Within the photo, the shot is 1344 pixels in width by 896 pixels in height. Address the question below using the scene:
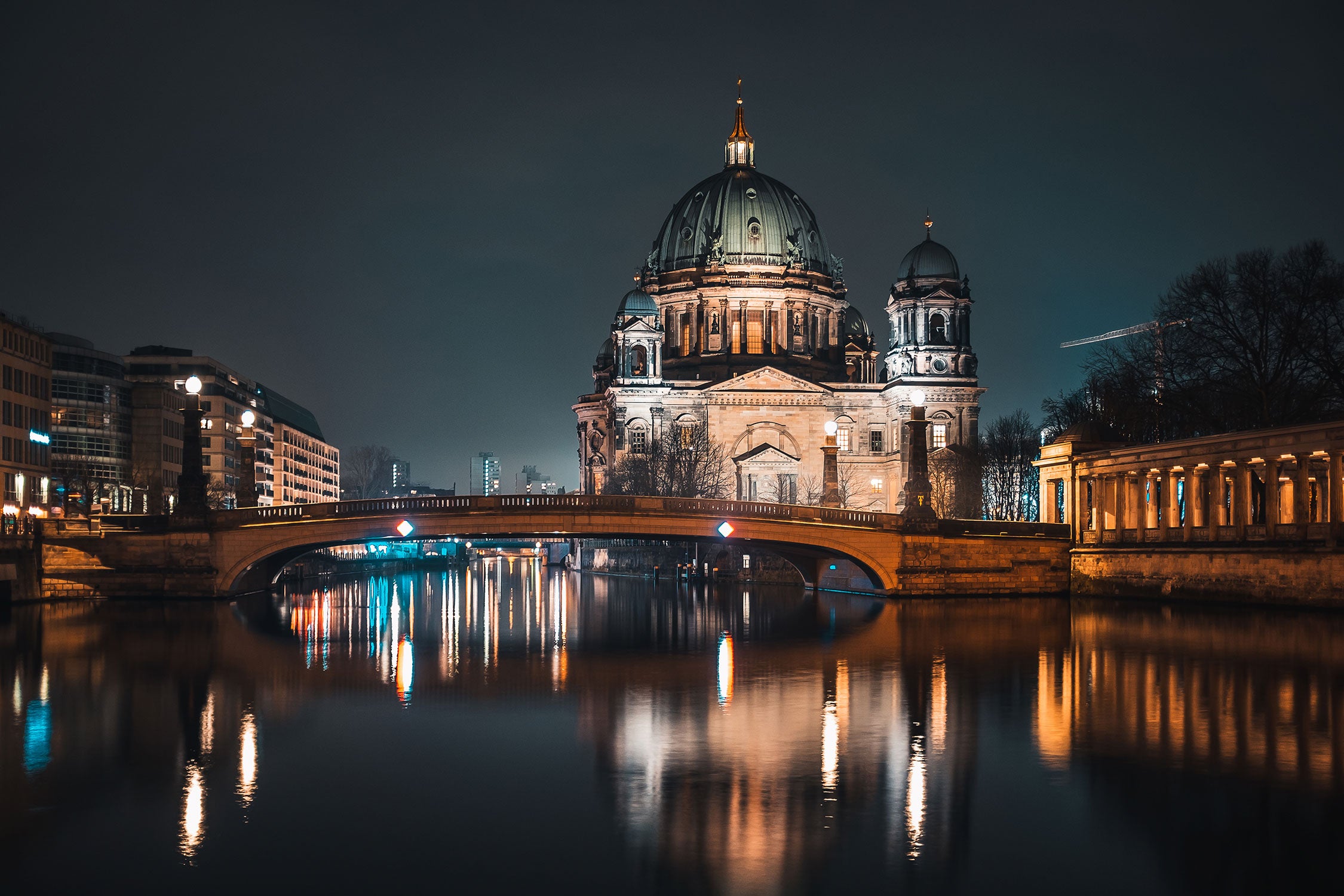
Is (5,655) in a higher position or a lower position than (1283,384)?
lower

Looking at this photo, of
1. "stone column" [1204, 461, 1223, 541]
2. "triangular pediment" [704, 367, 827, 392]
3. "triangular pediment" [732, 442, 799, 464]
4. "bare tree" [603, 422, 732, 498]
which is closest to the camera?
"stone column" [1204, 461, 1223, 541]

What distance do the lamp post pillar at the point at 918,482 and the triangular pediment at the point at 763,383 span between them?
65.1 m

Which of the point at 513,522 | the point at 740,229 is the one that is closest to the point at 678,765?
the point at 513,522

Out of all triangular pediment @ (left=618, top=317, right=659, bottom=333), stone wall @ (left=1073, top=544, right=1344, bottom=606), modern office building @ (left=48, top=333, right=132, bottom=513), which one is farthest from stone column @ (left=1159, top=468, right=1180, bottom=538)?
triangular pediment @ (left=618, top=317, right=659, bottom=333)

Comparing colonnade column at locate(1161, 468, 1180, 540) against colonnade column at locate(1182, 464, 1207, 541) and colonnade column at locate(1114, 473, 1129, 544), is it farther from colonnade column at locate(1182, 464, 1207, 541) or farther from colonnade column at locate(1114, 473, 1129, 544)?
colonnade column at locate(1114, 473, 1129, 544)

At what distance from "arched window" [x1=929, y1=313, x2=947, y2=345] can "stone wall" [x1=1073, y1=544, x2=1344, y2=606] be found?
6958 centimetres

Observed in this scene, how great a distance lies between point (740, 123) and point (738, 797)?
15024cm

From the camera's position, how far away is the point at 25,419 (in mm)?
90625

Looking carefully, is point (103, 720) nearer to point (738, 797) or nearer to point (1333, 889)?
point (738, 797)

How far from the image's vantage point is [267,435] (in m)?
183

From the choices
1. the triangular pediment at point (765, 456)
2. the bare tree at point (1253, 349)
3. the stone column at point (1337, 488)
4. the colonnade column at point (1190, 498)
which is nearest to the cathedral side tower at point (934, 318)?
the triangular pediment at point (765, 456)

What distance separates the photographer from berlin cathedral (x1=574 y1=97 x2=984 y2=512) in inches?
5507

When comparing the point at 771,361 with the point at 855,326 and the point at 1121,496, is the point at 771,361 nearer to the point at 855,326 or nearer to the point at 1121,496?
the point at 855,326

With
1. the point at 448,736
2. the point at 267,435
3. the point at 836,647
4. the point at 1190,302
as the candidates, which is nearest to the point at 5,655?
the point at 448,736
